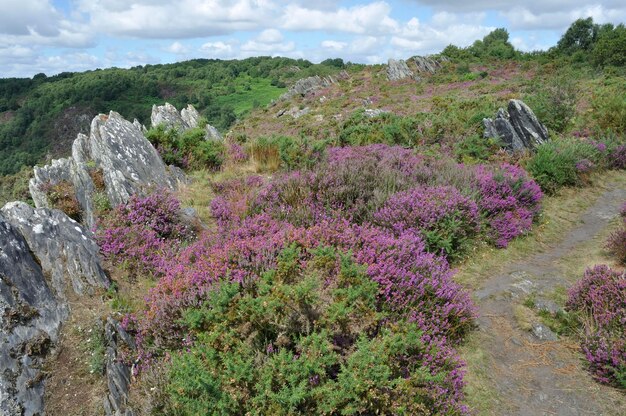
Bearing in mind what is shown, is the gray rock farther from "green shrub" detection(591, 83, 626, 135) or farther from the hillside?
"green shrub" detection(591, 83, 626, 135)

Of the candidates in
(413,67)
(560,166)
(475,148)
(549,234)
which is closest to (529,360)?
(549,234)

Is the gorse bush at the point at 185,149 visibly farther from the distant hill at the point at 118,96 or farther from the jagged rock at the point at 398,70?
the distant hill at the point at 118,96

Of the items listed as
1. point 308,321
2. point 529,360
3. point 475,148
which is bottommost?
point 529,360

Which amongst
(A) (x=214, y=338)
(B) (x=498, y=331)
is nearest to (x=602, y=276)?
(B) (x=498, y=331)

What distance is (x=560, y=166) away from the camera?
12.0 metres

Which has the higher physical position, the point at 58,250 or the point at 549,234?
the point at 58,250

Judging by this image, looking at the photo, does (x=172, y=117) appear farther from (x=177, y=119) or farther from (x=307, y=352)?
(x=307, y=352)

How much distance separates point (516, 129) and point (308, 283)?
13.4 m

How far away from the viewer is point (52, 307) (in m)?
5.19

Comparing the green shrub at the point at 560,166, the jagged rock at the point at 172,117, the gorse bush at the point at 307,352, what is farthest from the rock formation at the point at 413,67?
the gorse bush at the point at 307,352

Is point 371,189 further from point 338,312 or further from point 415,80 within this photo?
point 415,80

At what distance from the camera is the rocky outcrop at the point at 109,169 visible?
28.5ft

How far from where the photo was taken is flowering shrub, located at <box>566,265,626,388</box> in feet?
16.8

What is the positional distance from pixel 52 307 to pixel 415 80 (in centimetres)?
5669
